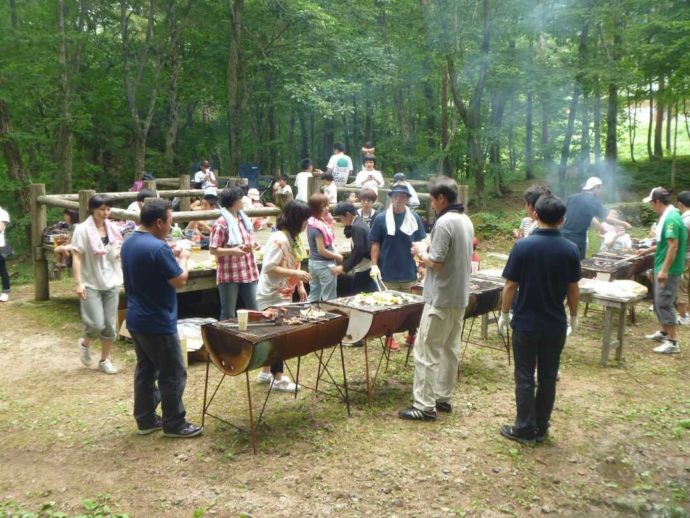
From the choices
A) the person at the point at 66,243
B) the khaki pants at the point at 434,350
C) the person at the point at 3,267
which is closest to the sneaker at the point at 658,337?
the khaki pants at the point at 434,350

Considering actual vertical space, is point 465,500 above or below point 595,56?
below

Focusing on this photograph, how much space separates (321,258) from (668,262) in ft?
13.3

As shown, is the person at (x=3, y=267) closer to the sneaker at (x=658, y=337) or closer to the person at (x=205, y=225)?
the person at (x=205, y=225)

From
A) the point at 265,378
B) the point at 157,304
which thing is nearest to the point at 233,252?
the point at 265,378

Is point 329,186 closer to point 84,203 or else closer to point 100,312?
point 84,203

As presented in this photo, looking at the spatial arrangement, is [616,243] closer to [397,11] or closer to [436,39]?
[436,39]

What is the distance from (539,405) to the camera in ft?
15.8

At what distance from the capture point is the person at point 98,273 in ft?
20.5

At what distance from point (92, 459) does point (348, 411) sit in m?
2.12

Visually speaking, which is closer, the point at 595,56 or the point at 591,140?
the point at 595,56

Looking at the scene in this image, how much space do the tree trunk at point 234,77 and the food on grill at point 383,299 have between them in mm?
15558

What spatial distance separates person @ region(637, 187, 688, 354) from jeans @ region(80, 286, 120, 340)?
6.27m

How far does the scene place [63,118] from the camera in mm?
16516

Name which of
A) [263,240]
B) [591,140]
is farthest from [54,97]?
[591,140]
